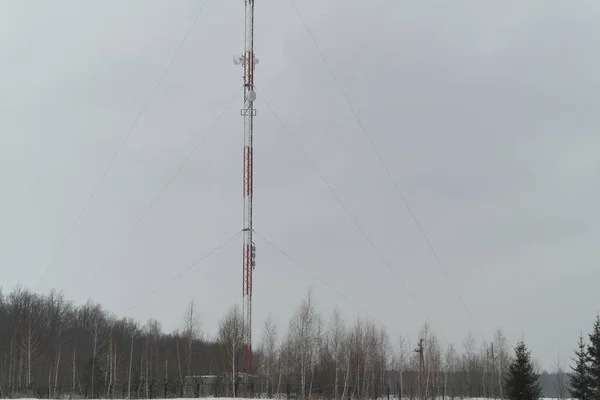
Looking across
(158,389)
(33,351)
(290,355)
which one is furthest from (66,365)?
(290,355)

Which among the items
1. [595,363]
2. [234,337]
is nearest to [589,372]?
[595,363]

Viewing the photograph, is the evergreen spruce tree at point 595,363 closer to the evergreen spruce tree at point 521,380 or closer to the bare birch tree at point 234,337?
the evergreen spruce tree at point 521,380

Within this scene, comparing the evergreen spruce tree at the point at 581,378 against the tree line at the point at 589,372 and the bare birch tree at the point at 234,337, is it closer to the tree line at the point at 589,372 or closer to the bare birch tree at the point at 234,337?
the tree line at the point at 589,372

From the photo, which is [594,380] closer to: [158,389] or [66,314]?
[158,389]

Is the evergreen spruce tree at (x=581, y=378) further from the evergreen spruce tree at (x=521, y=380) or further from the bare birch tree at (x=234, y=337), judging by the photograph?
the bare birch tree at (x=234, y=337)

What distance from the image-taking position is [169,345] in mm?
111125

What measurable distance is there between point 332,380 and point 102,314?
3069 inches

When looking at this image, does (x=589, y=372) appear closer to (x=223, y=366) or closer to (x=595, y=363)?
(x=595, y=363)

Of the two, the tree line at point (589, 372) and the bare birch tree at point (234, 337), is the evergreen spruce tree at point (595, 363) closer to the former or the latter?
the tree line at point (589, 372)

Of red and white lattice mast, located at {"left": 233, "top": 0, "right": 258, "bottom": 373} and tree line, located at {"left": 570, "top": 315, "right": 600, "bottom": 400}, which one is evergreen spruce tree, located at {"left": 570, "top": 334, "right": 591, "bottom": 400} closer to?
tree line, located at {"left": 570, "top": 315, "right": 600, "bottom": 400}

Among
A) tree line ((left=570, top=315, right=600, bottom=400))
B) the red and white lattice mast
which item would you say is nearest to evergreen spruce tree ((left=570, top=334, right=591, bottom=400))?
tree line ((left=570, top=315, right=600, bottom=400))

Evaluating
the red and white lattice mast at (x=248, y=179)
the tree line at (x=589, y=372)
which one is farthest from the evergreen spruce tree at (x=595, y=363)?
the red and white lattice mast at (x=248, y=179)

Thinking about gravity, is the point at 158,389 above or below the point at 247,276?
below

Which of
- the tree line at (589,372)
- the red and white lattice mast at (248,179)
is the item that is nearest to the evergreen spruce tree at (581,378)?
the tree line at (589,372)
